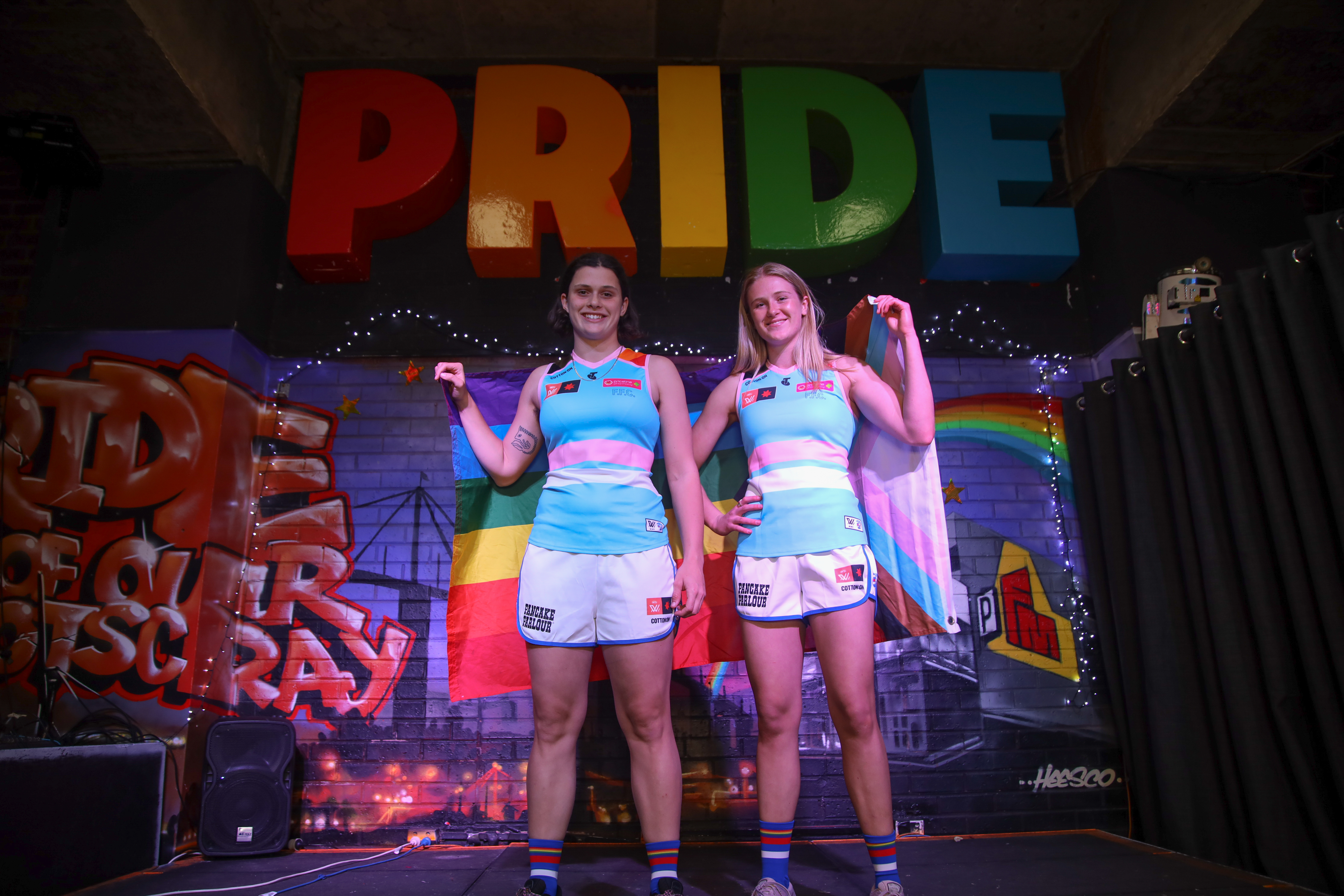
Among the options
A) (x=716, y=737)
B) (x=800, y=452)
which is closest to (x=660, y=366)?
(x=800, y=452)

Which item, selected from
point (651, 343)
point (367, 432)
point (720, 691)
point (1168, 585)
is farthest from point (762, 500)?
point (367, 432)

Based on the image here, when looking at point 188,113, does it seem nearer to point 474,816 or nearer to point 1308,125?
point 474,816

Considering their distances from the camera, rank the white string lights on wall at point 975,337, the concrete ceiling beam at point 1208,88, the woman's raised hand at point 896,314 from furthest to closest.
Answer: the white string lights on wall at point 975,337
the concrete ceiling beam at point 1208,88
the woman's raised hand at point 896,314

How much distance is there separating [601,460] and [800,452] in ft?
2.06

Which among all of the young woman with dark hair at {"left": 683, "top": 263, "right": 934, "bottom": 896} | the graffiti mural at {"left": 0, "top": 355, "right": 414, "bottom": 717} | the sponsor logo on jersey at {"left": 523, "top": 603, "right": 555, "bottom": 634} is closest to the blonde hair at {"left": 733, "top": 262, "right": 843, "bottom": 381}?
the young woman with dark hair at {"left": 683, "top": 263, "right": 934, "bottom": 896}

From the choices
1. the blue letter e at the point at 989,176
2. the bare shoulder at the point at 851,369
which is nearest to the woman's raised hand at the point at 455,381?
the bare shoulder at the point at 851,369

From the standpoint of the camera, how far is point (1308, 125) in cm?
339

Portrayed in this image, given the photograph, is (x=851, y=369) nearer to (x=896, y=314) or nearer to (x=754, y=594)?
(x=896, y=314)

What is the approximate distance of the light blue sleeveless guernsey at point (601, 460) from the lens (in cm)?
219

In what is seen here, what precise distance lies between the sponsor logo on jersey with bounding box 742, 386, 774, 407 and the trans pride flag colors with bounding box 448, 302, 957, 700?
32 centimetres

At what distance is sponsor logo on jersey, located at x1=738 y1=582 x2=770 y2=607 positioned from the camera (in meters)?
2.16

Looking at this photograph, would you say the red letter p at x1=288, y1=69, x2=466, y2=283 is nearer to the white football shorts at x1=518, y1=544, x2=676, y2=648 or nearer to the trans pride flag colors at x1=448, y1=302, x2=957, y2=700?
the trans pride flag colors at x1=448, y1=302, x2=957, y2=700

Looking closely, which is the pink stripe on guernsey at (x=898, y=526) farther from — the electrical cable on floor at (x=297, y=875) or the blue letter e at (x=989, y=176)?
the electrical cable on floor at (x=297, y=875)

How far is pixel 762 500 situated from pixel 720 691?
3.85ft
